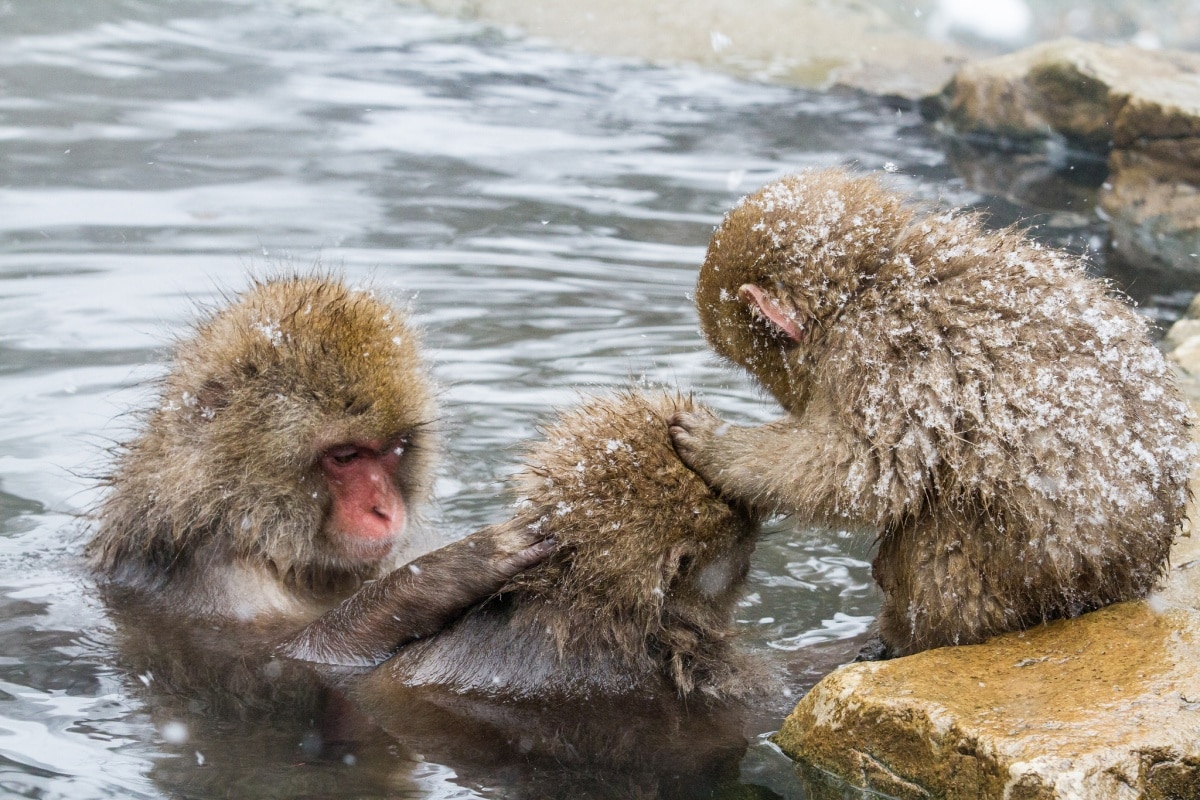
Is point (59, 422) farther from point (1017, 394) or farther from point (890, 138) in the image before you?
point (890, 138)

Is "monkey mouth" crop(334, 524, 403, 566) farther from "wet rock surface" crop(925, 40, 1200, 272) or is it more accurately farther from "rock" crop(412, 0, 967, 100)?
"rock" crop(412, 0, 967, 100)

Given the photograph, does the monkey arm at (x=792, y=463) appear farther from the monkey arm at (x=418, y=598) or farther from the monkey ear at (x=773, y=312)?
the monkey arm at (x=418, y=598)

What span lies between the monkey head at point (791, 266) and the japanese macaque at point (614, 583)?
0.78ft

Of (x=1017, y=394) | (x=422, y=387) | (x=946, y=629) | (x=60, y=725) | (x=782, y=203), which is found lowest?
(x=60, y=725)

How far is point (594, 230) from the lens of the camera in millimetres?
7750

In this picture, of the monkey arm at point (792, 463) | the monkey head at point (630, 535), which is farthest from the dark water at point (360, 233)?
the monkey arm at point (792, 463)

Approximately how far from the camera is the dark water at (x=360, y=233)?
342 cm

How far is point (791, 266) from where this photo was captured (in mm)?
3273

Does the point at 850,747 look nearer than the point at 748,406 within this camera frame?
Yes

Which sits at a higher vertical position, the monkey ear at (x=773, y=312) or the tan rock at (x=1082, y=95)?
the tan rock at (x=1082, y=95)

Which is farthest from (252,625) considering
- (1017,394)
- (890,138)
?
(890,138)

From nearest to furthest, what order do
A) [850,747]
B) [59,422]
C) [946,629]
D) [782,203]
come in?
[850,747], [946,629], [782,203], [59,422]

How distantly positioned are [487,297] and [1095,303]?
151 inches

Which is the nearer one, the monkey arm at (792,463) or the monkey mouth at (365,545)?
the monkey arm at (792,463)
